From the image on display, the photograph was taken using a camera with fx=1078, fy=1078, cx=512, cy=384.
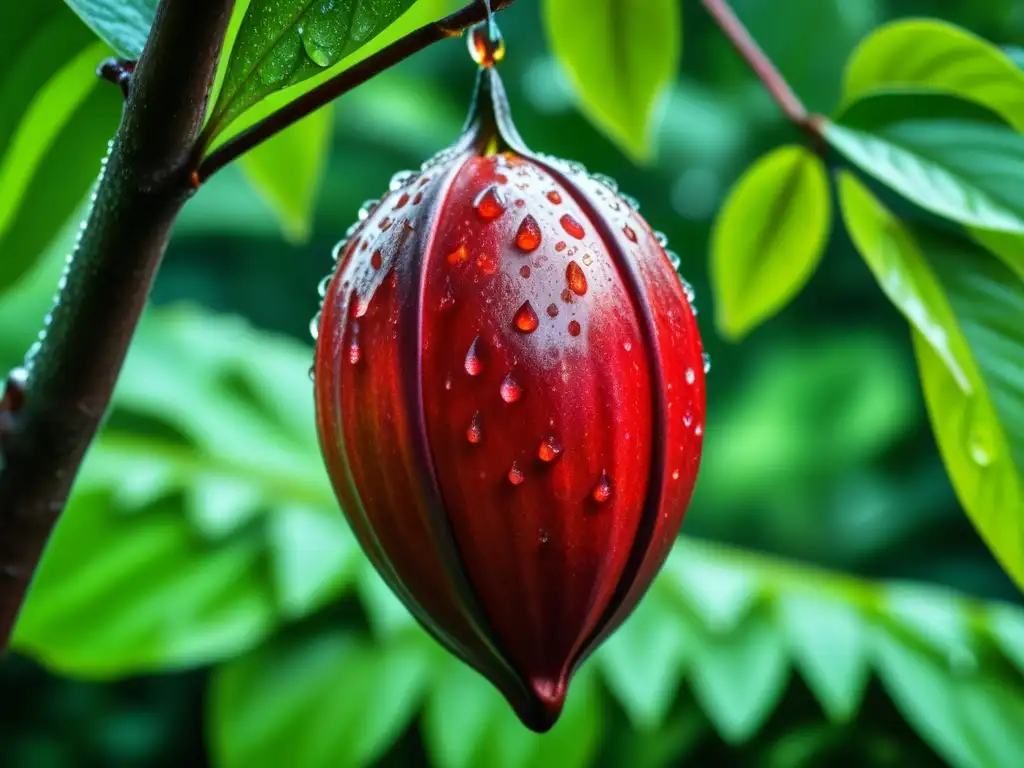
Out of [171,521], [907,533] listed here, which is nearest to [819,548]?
[907,533]

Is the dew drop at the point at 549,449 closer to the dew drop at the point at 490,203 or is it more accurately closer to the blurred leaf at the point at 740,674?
the dew drop at the point at 490,203

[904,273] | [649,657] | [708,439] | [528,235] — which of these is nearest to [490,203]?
[528,235]

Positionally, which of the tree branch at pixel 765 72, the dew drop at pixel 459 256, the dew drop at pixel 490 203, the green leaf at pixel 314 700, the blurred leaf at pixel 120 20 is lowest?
the green leaf at pixel 314 700

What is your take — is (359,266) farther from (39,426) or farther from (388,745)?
(388,745)

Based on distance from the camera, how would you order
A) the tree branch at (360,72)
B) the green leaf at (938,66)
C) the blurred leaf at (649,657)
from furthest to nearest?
the blurred leaf at (649,657) < the green leaf at (938,66) < the tree branch at (360,72)

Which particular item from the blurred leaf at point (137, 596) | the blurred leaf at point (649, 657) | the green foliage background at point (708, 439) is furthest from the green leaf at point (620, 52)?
the blurred leaf at point (137, 596)

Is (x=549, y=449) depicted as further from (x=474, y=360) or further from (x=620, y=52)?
(x=620, y=52)

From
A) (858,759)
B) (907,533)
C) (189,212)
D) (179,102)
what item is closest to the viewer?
(179,102)
